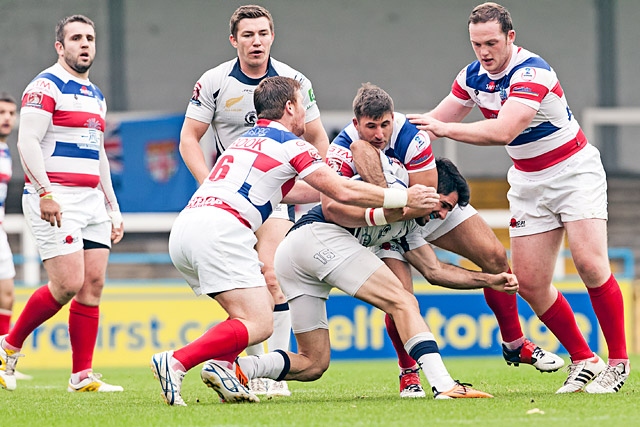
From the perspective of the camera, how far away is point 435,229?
7375mm

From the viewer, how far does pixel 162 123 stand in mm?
19266

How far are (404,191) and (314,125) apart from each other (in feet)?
5.88

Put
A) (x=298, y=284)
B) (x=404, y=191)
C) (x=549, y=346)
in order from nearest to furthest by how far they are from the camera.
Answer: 1. (x=404, y=191)
2. (x=298, y=284)
3. (x=549, y=346)

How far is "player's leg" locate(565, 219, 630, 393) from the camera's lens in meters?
7.21

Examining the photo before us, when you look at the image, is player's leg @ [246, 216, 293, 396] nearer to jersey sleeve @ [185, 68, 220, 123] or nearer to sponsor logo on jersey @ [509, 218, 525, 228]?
jersey sleeve @ [185, 68, 220, 123]

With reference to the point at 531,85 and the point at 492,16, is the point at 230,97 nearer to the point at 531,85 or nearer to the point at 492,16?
the point at 492,16

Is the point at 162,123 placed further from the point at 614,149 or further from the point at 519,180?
the point at 519,180

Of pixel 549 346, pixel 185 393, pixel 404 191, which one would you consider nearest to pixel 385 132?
pixel 404 191

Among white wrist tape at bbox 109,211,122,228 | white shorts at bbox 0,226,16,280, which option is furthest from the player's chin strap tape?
white shorts at bbox 0,226,16,280

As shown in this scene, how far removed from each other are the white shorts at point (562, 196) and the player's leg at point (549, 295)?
83 millimetres

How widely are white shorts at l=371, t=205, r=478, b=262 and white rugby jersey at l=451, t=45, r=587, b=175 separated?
515 mm

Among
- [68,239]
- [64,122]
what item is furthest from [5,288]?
[64,122]

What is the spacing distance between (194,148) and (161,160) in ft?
37.0

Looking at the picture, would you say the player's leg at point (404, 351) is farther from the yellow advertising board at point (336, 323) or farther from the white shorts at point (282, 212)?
the yellow advertising board at point (336, 323)
